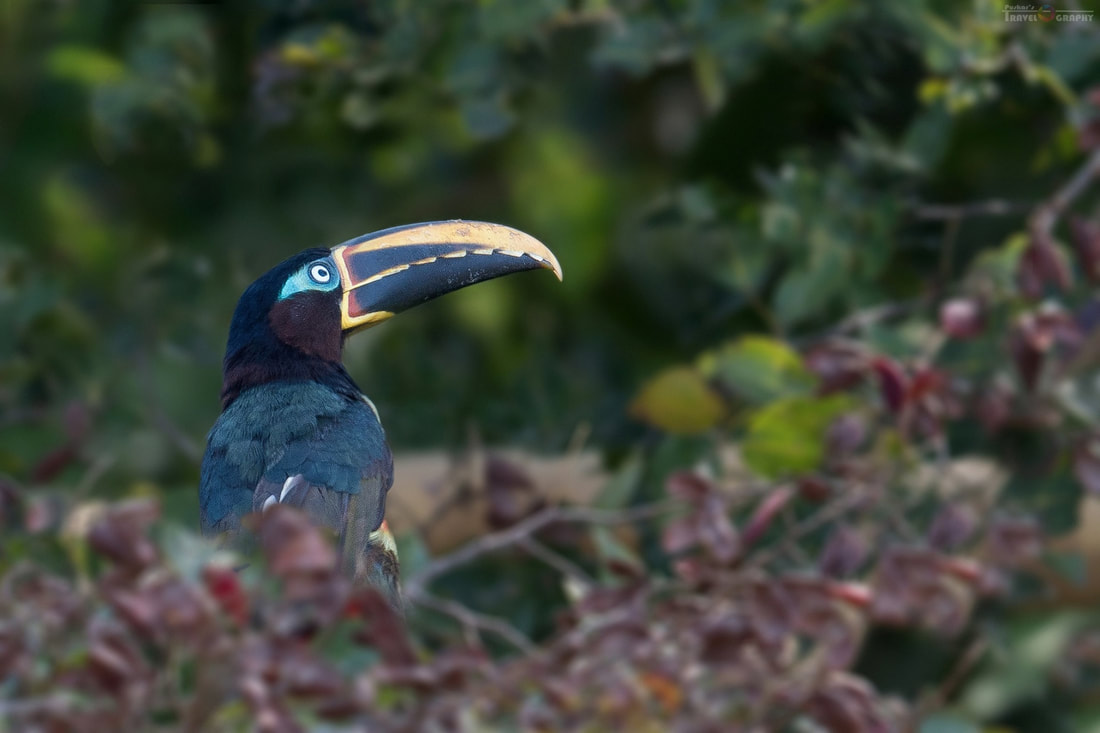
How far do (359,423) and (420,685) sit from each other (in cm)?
48

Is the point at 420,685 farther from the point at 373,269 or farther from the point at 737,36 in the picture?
the point at 737,36

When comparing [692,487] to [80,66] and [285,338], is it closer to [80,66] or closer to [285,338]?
[285,338]

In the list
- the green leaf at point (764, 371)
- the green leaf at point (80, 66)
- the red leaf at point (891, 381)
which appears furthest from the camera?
the green leaf at point (80, 66)

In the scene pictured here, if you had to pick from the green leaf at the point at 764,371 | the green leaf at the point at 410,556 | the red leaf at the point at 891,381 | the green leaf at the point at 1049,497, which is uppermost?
the green leaf at the point at 764,371

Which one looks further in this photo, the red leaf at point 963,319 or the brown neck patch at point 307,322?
the red leaf at point 963,319

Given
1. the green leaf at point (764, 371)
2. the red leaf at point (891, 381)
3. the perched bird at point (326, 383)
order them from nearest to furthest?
the perched bird at point (326, 383), the red leaf at point (891, 381), the green leaf at point (764, 371)

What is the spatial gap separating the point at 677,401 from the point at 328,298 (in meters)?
1.19

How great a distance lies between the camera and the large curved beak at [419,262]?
1413 millimetres

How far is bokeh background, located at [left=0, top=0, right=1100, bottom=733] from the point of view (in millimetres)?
2537

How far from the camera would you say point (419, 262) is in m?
1.49

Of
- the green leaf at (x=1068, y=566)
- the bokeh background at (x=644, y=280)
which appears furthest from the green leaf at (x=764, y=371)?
the green leaf at (x=1068, y=566)

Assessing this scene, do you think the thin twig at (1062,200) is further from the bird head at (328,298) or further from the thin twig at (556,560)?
the bird head at (328,298)

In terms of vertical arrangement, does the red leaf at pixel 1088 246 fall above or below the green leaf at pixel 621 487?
above

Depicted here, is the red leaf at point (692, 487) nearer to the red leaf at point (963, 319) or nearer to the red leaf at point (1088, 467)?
the red leaf at point (963, 319)
